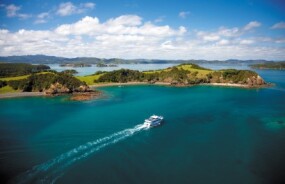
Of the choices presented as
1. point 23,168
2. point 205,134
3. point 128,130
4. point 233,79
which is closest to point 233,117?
point 205,134

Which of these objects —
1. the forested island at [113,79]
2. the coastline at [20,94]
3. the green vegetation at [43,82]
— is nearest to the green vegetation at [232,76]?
the forested island at [113,79]

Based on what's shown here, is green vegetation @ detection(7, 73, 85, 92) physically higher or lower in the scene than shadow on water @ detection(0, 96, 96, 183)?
higher

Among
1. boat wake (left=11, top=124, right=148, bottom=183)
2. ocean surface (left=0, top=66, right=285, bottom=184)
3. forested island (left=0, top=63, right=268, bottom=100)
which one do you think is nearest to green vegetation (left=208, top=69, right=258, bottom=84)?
forested island (left=0, top=63, right=268, bottom=100)

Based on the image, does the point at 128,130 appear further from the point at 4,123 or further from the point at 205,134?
the point at 4,123

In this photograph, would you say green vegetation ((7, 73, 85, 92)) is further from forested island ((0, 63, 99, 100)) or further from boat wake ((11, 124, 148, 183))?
boat wake ((11, 124, 148, 183))

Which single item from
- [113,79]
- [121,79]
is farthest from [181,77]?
[113,79]
